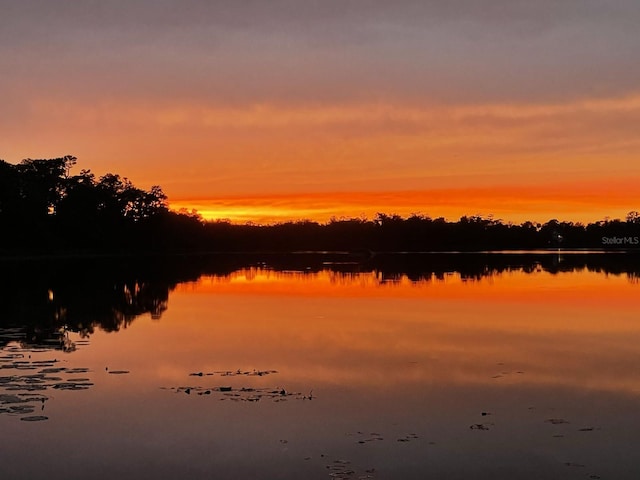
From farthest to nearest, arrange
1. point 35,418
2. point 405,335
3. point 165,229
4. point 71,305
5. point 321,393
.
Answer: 1. point 165,229
2. point 71,305
3. point 405,335
4. point 321,393
5. point 35,418

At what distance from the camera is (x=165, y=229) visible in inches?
5221

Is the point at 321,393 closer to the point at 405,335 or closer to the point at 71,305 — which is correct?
the point at 405,335

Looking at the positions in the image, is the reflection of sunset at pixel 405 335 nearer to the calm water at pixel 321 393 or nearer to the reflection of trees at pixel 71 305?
the calm water at pixel 321 393

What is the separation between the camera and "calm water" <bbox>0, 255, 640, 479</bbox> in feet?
29.0

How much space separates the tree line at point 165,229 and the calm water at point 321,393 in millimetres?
73273

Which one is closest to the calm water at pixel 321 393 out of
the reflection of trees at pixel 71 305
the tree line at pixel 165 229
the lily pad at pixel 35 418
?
the lily pad at pixel 35 418

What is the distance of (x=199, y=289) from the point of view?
37281mm

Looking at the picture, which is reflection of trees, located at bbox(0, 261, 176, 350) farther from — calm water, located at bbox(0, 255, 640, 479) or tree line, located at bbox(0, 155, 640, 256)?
tree line, located at bbox(0, 155, 640, 256)

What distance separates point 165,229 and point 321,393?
123860 mm

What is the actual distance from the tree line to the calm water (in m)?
73.3

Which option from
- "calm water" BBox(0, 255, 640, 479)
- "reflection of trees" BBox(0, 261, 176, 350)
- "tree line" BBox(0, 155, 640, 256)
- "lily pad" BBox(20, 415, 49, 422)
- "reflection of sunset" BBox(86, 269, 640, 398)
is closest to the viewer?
"calm water" BBox(0, 255, 640, 479)

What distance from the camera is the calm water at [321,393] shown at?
8.83 meters

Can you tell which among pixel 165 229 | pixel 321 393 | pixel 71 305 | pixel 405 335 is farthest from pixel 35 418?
pixel 165 229

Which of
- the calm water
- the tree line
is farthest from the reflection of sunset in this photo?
the tree line
